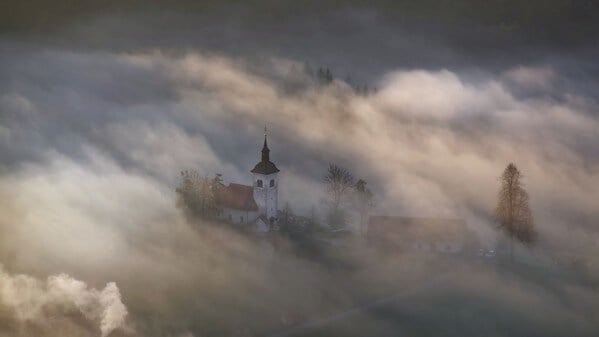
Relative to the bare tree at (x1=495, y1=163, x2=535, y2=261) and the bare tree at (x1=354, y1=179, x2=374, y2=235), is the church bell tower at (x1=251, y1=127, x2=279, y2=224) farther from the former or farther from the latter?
the bare tree at (x1=495, y1=163, x2=535, y2=261)

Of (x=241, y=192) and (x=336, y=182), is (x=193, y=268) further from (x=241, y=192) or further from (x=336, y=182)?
(x=336, y=182)

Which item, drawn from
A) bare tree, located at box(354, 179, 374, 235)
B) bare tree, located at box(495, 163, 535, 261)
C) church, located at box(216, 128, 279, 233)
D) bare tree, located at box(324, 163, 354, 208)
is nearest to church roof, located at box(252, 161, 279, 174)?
church, located at box(216, 128, 279, 233)

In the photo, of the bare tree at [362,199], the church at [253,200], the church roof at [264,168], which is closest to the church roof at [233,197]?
the church at [253,200]

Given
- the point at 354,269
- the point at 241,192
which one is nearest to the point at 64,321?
the point at 241,192

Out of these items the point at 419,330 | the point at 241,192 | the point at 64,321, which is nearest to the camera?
the point at 64,321

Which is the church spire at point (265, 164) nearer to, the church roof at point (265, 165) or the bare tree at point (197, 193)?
the church roof at point (265, 165)

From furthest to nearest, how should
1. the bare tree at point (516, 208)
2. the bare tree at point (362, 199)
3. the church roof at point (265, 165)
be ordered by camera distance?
the bare tree at point (362, 199), the church roof at point (265, 165), the bare tree at point (516, 208)

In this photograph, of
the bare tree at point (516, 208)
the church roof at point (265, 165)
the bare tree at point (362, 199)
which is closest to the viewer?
the bare tree at point (516, 208)

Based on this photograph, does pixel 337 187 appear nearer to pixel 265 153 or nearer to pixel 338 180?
pixel 338 180
